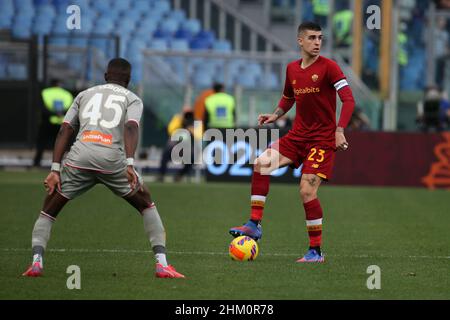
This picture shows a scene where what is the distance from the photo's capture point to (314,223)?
10625mm

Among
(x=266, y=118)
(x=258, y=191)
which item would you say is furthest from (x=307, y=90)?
(x=258, y=191)

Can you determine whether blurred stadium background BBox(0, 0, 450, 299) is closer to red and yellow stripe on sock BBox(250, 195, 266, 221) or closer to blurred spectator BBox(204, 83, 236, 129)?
red and yellow stripe on sock BBox(250, 195, 266, 221)

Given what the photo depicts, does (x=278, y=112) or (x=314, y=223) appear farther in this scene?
(x=278, y=112)

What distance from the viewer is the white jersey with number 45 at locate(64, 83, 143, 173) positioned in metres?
9.06

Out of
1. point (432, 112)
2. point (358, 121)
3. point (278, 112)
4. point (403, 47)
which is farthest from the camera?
point (403, 47)

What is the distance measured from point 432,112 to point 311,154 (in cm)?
1706

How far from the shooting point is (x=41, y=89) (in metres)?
26.5

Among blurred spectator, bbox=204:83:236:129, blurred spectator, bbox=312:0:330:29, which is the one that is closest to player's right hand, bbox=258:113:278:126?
blurred spectator, bbox=204:83:236:129

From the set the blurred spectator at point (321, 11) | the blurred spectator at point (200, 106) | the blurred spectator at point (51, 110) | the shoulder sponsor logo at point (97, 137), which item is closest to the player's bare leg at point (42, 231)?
the shoulder sponsor logo at point (97, 137)

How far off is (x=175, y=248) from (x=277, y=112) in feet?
5.78

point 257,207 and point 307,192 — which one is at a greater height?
point 307,192

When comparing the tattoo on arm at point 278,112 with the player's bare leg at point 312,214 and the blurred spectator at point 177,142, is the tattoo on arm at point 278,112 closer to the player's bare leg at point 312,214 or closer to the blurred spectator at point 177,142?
the player's bare leg at point 312,214

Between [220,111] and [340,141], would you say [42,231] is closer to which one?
[340,141]

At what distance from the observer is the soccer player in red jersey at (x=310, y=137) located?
10.6 m
